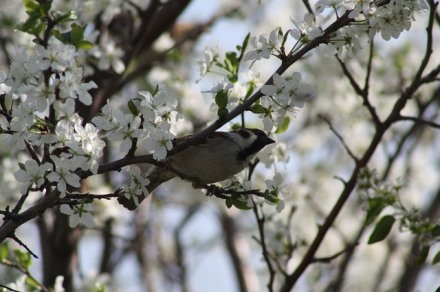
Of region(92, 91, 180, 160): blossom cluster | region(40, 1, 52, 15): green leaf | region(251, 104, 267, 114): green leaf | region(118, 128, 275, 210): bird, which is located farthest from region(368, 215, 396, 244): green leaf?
region(40, 1, 52, 15): green leaf

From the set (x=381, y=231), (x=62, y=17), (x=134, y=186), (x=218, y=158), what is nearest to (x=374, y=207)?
(x=381, y=231)

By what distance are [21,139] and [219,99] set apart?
617mm

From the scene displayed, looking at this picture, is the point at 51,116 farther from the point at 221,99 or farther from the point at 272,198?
the point at 272,198

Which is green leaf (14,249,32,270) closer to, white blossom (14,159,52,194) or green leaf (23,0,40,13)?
white blossom (14,159,52,194)

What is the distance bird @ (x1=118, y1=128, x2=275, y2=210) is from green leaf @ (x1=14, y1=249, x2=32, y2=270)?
606mm

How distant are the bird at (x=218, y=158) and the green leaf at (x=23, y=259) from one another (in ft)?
1.99

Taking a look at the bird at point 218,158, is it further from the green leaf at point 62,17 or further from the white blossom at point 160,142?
the green leaf at point 62,17

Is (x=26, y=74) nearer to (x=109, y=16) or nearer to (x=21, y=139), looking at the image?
(x=21, y=139)

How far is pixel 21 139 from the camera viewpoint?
2043 millimetres

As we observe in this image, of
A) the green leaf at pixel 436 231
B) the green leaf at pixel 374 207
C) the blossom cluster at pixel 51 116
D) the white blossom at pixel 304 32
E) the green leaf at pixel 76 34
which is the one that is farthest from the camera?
the green leaf at pixel 374 207

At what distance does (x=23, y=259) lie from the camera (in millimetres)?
3012

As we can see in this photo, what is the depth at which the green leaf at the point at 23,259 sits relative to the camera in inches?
119

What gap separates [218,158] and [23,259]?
94 cm

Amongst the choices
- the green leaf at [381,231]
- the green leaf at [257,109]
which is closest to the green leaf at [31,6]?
the green leaf at [257,109]
